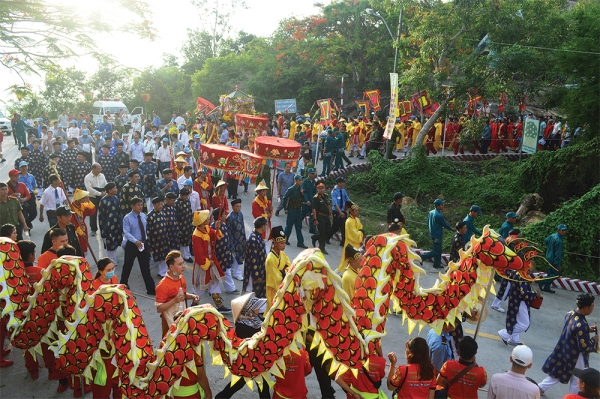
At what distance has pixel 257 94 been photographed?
3278 cm

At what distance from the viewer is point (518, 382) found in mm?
4836

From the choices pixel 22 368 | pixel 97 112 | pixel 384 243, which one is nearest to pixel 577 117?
pixel 384 243

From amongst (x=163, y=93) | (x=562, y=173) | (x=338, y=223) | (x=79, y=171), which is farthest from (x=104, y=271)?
(x=163, y=93)

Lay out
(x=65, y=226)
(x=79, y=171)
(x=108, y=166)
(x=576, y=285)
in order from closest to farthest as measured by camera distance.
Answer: (x=65, y=226) < (x=576, y=285) < (x=79, y=171) < (x=108, y=166)

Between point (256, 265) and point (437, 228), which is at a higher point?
point (256, 265)

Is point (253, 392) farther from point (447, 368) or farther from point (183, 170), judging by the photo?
point (183, 170)

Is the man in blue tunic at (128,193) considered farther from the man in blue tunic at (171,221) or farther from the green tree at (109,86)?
the green tree at (109,86)

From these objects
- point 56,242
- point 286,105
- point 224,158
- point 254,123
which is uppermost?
point 286,105

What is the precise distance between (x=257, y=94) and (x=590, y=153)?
21163mm

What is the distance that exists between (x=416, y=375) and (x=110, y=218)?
22.1 feet

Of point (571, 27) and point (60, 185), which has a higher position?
point (571, 27)

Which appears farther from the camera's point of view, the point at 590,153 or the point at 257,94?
the point at 257,94

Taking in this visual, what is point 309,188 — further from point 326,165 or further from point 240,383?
point 240,383

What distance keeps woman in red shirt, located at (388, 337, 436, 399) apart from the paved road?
5.73ft
